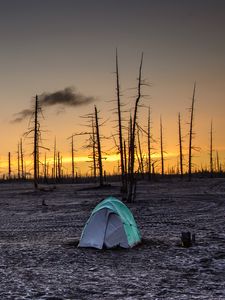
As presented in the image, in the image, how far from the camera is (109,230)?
15312 millimetres

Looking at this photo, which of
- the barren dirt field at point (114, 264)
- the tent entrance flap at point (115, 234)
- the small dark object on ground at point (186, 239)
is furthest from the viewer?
the tent entrance flap at point (115, 234)

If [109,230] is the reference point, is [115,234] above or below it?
below

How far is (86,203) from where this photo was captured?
109 ft

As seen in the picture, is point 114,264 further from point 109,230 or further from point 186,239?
point 186,239

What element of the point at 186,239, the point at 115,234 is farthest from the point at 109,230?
the point at 186,239

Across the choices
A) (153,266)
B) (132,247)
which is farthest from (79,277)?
(132,247)

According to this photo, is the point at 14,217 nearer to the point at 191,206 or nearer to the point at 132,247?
the point at 191,206

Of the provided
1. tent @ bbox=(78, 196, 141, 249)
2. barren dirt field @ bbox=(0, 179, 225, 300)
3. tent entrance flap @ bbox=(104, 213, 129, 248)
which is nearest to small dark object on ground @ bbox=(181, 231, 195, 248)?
barren dirt field @ bbox=(0, 179, 225, 300)

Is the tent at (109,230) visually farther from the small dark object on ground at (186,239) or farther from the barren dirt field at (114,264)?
the small dark object on ground at (186,239)

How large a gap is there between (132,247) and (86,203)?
18207 millimetres

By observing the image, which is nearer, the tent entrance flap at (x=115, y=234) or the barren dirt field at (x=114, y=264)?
the barren dirt field at (x=114, y=264)

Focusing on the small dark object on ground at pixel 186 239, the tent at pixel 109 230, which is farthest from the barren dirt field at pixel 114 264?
the tent at pixel 109 230

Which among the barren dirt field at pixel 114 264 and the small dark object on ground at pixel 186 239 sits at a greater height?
the small dark object on ground at pixel 186 239

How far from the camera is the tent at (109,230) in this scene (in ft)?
49.8
